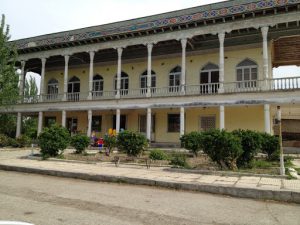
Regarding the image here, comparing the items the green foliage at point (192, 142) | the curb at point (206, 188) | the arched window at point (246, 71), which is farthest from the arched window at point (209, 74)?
the curb at point (206, 188)

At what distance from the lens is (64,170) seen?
9.89 m

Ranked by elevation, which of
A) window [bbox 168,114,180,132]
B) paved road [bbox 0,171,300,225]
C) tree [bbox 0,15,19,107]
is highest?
tree [bbox 0,15,19,107]

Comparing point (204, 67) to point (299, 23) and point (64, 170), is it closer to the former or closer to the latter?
point (299, 23)

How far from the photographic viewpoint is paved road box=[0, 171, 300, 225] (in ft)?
16.1

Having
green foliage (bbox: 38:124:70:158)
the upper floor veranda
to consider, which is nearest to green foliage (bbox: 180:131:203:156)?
the upper floor veranda

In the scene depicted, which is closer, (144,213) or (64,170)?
(144,213)

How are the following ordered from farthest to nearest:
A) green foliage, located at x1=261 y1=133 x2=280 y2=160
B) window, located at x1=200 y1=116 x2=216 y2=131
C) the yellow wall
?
1. window, located at x1=200 y1=116 x2=216 y2=131
2. the yellow wall
3. green foliage, located at x1=261 y1=133 x2=280 y2=160

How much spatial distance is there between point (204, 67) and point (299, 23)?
6.87 m

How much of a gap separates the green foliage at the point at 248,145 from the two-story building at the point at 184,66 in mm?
6712

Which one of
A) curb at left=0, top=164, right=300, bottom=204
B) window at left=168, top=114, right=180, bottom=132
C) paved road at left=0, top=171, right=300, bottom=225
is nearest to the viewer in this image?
paved road at left=0, top=171, right=300, bottom=225

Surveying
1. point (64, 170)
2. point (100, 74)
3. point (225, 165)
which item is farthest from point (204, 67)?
point (64, 170)

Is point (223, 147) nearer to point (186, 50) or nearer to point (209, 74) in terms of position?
point (209, 74)

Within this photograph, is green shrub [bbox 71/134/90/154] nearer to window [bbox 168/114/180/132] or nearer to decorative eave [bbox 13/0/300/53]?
window [bbox 168/114/180/132]

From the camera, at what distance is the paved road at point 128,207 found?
4910 millimetres
